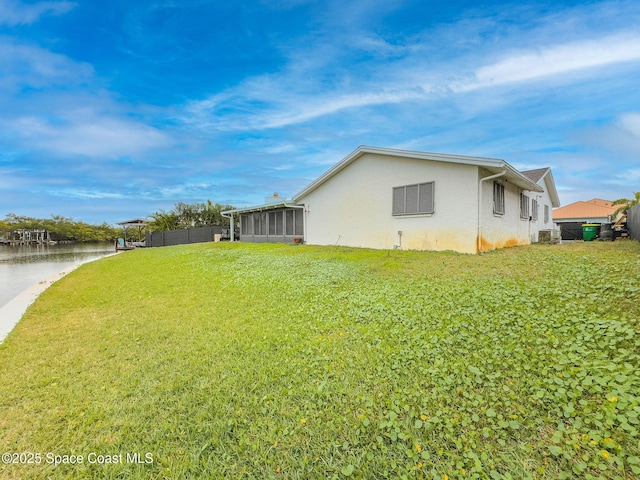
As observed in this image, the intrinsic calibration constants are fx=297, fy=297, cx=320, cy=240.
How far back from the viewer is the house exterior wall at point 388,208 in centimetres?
1009

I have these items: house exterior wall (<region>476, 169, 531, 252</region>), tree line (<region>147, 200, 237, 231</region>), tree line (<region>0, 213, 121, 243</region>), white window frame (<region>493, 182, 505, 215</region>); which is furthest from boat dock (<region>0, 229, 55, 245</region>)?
white window frame (<region>493, 182, 505, 215</region>)

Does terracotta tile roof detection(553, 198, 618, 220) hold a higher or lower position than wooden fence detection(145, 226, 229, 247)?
higher

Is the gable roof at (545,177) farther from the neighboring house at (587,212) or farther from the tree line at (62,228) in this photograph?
the tree line at (62,228)

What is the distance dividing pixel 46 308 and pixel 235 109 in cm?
1298

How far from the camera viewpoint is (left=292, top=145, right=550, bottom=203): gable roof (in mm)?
9320

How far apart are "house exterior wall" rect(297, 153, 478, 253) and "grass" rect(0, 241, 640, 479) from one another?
486 centimetres

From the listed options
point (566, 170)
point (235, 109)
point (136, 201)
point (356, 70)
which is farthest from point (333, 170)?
point (136, 201)

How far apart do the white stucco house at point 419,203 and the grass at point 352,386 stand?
4.88m

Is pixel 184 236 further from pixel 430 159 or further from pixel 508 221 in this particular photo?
pixel 508 221

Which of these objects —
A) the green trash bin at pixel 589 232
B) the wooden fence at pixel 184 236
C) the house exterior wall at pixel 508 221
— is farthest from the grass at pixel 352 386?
the wooden fence at pixel 184 236

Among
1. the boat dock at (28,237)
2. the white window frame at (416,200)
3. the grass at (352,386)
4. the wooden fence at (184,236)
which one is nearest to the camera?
the grass at (352,386)

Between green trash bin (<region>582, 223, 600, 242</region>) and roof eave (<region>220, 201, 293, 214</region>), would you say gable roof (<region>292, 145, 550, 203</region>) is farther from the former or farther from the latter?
green trash bin (<region>582, 223, 600, 242</region>)

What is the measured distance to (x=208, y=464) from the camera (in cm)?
208

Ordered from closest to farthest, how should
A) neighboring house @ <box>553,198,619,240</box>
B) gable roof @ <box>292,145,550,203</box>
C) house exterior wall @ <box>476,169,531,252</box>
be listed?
gable roof @ <box>292,145,550,203</box>, house exterior wall @ <box>476,169,531,252</box>, neighboring house @ <box>553,198,619,240</box>
